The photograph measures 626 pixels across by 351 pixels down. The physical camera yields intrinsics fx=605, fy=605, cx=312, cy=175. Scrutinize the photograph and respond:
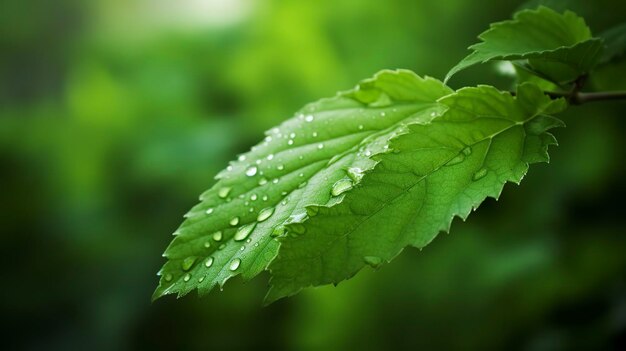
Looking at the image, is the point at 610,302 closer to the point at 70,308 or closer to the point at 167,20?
the point at 70,308

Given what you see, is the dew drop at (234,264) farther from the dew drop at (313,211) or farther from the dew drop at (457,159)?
the dew drop at (457,159)

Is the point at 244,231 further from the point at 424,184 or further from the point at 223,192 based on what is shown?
the point at 424,184

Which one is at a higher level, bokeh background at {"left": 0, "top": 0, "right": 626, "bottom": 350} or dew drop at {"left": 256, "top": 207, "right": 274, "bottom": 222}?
dew drop at {"left": 256, "top": 207, "right": 274, "bottom": 222}

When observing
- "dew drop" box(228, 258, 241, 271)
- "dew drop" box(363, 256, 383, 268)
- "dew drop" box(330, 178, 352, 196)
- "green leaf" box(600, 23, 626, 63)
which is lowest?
"green leaf" box(600, 23, 626, 63)

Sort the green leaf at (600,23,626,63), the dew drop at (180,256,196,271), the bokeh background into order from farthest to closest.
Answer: the bokeh background, the green leaf at (600,23,626,63), the dew drop at (180,256,196,271)

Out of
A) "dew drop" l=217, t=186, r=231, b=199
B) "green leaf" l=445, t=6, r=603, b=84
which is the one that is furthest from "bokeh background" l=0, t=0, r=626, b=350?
"dew drop" l=217, t=186, r=231, b=199

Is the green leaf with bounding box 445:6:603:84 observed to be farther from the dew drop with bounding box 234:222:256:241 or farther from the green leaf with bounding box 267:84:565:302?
the dew drop with bounding box 234:222:256:241

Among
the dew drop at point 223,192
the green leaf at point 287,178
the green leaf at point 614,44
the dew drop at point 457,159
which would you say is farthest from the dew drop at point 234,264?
the green leaf at point 614,44
